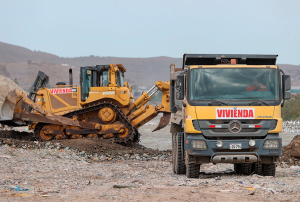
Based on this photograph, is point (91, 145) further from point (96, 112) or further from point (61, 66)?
point (61, 66)

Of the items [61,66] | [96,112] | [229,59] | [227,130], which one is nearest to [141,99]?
[96,112]

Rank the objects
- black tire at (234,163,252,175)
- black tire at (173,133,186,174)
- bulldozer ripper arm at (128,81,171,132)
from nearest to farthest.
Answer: black tire at (173,133,186,174) < black tire at (234,163,252,175) < bulldozer ripper arm at (128,81,171,132)

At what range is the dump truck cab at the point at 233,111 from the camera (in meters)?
7.94

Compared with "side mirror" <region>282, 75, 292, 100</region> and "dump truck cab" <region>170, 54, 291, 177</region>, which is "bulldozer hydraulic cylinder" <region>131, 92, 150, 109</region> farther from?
"side mirror" <region>282, 75, 292, 100</region>

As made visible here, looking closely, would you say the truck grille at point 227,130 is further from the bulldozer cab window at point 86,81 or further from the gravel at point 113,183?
the bulldozer cab window at point 86,81

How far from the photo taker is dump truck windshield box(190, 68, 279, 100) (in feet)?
26.4

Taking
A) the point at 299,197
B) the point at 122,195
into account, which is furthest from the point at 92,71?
the point at 299,197

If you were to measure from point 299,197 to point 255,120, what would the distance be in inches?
86.9

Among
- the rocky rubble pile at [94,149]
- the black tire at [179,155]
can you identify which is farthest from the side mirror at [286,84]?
the rocky rubble pile at [94,149]

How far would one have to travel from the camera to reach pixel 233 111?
793 cm

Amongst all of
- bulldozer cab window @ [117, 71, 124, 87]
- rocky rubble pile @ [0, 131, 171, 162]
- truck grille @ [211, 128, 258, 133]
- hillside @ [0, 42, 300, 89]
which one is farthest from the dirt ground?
hillside @ [0, 42, 300, 89]

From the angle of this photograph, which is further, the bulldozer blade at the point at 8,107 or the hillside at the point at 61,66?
the hillside at the point at 61,66

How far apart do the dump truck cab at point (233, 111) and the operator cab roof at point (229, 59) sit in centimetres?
35

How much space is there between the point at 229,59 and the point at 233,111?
4.14 ft
